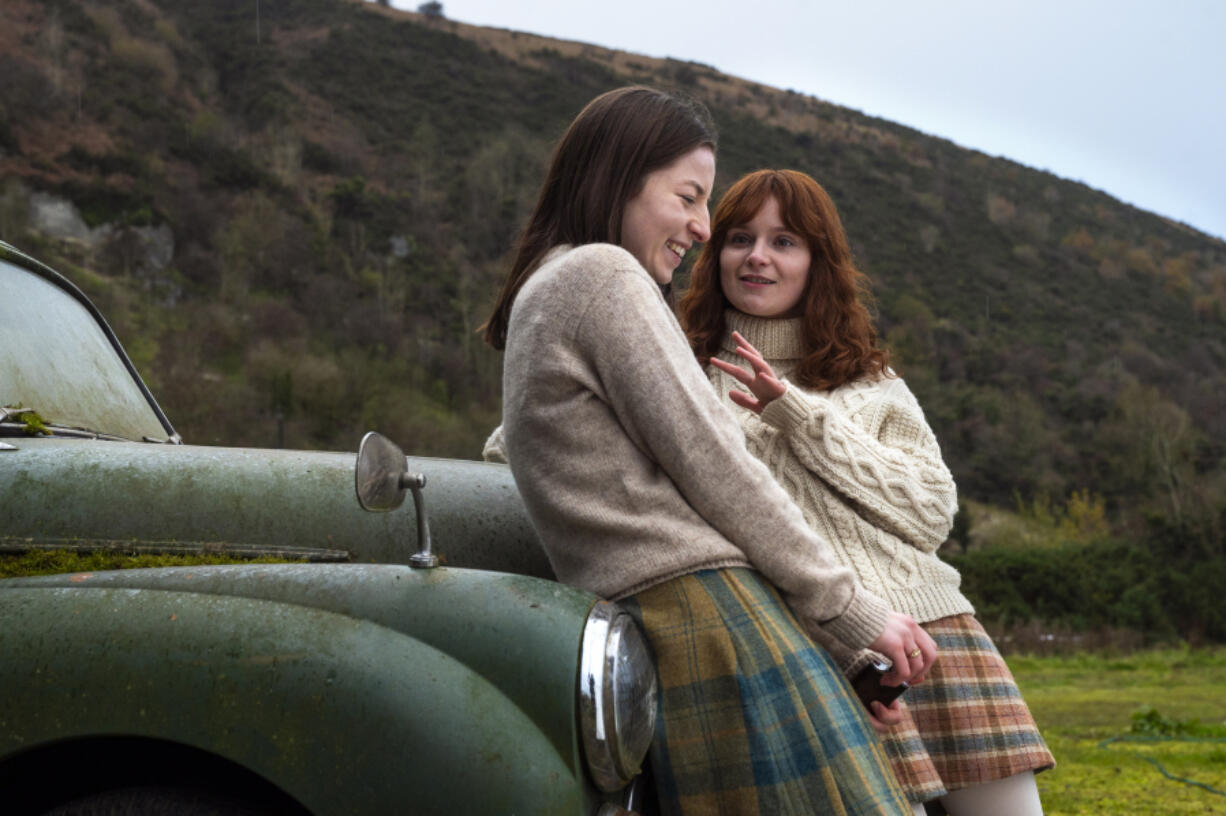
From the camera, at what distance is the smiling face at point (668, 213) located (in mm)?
2293

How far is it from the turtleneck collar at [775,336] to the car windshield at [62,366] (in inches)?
70.2

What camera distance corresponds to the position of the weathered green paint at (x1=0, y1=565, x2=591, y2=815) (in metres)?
1.74

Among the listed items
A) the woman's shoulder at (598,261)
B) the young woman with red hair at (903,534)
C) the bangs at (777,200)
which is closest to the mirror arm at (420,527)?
the woman's shoulder at (598,261)

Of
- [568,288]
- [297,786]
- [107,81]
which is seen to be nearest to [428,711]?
[297,786]

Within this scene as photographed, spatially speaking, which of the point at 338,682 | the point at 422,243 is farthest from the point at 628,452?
the point at 422,243

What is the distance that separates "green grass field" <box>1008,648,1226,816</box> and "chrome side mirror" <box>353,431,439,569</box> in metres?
4.33

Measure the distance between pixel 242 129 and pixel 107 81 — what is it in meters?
4.82

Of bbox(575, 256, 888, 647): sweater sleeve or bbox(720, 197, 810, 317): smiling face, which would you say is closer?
bbox(575, 256, 888, 647): sweater sleeve

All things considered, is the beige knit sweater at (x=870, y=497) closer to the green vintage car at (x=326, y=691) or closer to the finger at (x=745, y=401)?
the finger at (x=745, y=401)

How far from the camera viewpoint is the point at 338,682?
1782 millimetres

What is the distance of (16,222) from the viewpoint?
1144 inches

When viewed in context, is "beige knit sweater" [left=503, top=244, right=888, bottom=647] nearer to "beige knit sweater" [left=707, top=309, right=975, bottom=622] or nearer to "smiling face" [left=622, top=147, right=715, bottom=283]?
"smiling face" [left=622, top=147, right=715, bottom=283]

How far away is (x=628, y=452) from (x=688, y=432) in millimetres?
121

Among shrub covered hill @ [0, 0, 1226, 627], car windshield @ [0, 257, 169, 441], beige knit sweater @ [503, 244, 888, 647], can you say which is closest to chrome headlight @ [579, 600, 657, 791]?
beige knit sweater @ [503, 244, 888, 647]
